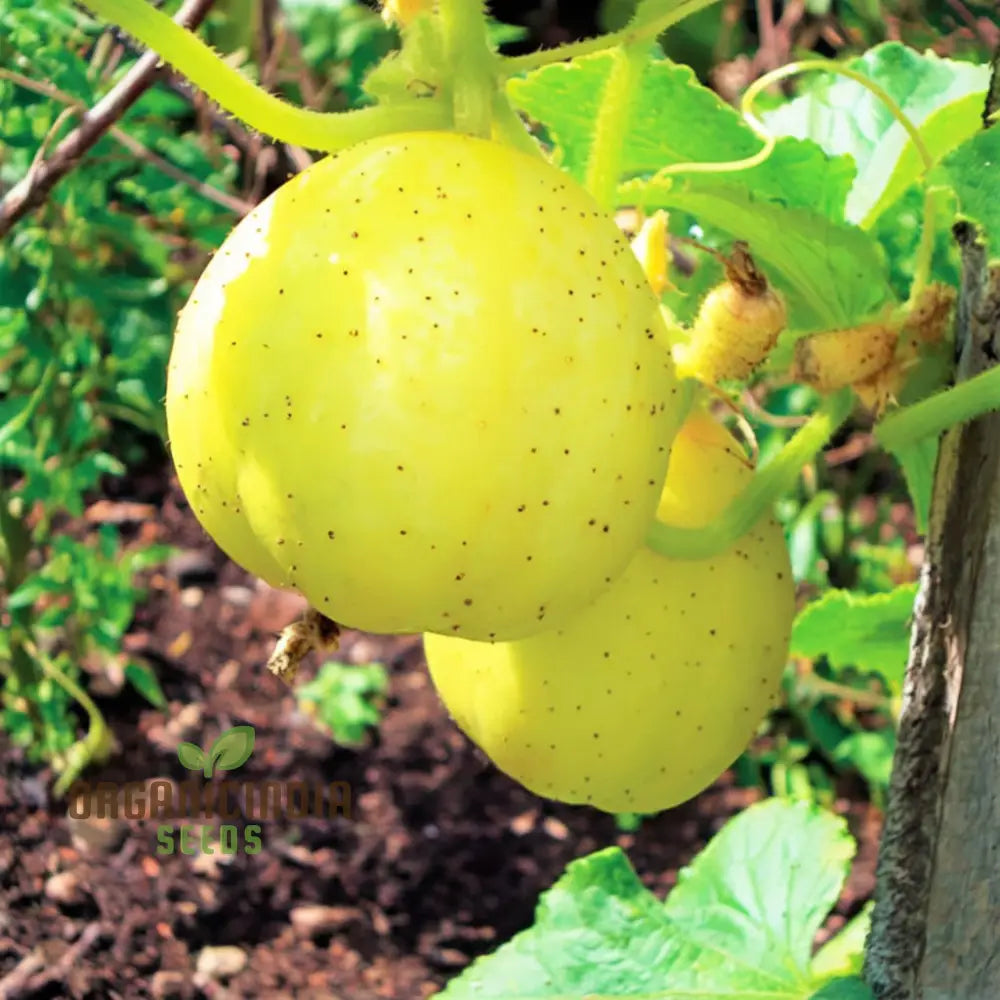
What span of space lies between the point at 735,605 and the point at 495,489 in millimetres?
286

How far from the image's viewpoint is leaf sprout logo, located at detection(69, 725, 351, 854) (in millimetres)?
2162

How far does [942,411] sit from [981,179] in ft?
0.51

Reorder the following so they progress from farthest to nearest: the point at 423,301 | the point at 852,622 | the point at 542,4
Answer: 1. the point at 542,4
2. the point at 852,622
3. the point at 423,301

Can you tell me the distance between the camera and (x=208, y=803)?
88.0 inches

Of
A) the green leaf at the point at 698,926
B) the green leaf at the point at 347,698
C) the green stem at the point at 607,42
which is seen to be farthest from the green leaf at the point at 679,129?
the green leaf at the point at 347,698

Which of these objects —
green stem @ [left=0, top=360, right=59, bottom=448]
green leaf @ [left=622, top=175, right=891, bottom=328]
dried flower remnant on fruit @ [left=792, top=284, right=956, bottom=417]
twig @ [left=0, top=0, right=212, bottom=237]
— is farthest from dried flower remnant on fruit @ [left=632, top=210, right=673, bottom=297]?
green stem @ [left=0, top=360, right=59, bottom=448]

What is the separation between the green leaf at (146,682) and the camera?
2.21m

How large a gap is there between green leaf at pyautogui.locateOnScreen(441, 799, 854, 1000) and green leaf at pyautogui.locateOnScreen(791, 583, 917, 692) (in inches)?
6.6

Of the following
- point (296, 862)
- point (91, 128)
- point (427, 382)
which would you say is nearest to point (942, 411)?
point (427, 382)

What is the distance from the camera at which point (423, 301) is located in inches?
22.6

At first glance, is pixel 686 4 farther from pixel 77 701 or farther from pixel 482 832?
pixel 77 701

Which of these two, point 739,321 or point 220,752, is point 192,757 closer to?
point 220,752

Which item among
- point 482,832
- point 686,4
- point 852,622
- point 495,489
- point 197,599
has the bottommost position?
point 482,832

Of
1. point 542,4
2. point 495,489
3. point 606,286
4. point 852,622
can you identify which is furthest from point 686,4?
point 542,4
